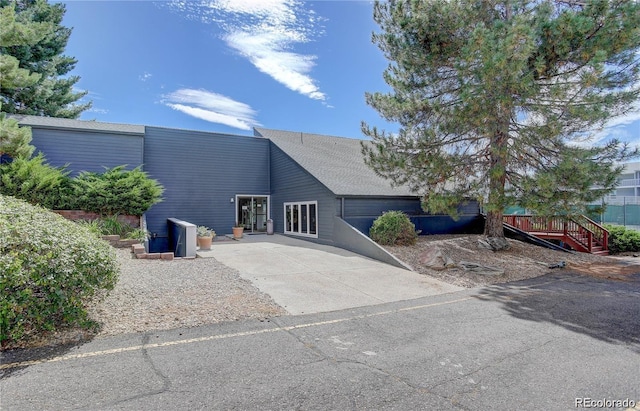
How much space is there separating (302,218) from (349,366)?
1121 cm

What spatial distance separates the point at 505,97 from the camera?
29.3 ft

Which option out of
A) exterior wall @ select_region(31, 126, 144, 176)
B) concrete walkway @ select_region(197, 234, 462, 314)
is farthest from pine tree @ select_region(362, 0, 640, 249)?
exterior wall @ select_region(31, 126, 144, 176)

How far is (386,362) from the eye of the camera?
3.50 metres

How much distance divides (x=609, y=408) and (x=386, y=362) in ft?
6.08

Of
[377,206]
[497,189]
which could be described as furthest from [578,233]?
[377,206]

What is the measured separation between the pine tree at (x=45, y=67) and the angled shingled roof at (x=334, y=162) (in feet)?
44.8

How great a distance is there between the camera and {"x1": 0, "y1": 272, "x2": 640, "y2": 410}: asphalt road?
9.05 feet

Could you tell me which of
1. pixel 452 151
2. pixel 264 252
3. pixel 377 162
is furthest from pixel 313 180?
pixel 452 151

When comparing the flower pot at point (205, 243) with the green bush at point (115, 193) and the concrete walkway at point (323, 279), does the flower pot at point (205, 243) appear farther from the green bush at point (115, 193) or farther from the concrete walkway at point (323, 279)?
the green bush at point (115, 193)

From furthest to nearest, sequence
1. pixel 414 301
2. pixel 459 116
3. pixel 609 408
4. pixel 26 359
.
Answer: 1. pixel 459 116
2. pixel 414 301
3. pixel 26 359
4. pixel 609 408

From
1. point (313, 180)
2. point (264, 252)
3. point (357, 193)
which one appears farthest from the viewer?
point (313, 180)

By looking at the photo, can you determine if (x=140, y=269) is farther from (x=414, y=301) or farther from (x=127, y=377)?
(x=414, y=301)

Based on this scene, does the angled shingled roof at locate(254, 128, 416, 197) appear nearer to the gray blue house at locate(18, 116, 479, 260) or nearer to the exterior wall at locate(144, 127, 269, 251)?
the gray blue house at locate(18, 116, 479, 260)

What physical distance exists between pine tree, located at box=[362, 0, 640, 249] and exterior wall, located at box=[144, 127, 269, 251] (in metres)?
7.76
